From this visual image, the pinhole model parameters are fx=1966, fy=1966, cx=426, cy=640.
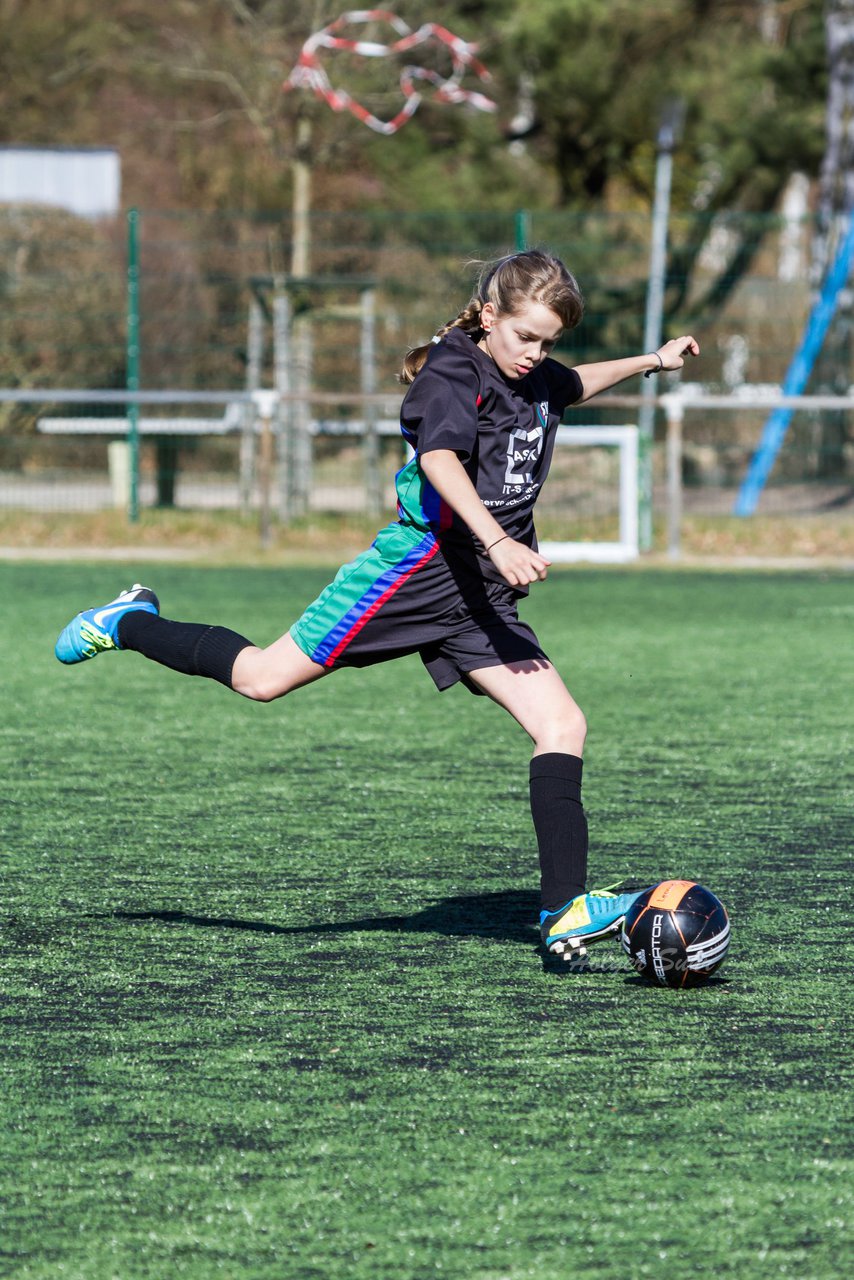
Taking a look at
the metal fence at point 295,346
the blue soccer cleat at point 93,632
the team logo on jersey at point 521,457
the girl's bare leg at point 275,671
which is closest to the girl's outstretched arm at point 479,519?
the team logo on jersey at point 521,457

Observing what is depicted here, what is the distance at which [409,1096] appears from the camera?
3.38 meters

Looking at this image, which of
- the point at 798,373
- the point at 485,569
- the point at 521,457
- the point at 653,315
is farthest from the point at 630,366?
the point at 798,373

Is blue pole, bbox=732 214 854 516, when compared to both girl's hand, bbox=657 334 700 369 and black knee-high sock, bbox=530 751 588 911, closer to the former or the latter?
girl's hand, bbox=657 334 700 369

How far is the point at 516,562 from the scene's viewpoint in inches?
152

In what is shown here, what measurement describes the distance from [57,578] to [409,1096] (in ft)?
34.7

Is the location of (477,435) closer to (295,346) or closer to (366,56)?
(295,346)

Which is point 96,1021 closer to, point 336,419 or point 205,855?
point 205,855

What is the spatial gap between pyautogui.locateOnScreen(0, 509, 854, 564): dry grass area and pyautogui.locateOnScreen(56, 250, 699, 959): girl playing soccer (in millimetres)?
10807

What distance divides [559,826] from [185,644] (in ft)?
3.61

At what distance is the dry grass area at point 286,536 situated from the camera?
1552 cm

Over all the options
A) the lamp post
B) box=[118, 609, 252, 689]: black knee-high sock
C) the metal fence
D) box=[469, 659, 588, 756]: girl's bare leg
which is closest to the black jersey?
box=[469, 659, 588, 756]: girl's bare leg

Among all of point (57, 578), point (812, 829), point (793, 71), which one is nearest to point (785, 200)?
point (793, 71)

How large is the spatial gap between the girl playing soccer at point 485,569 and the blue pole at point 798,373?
1230 centimetres

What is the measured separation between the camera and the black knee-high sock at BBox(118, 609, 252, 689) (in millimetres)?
4719
